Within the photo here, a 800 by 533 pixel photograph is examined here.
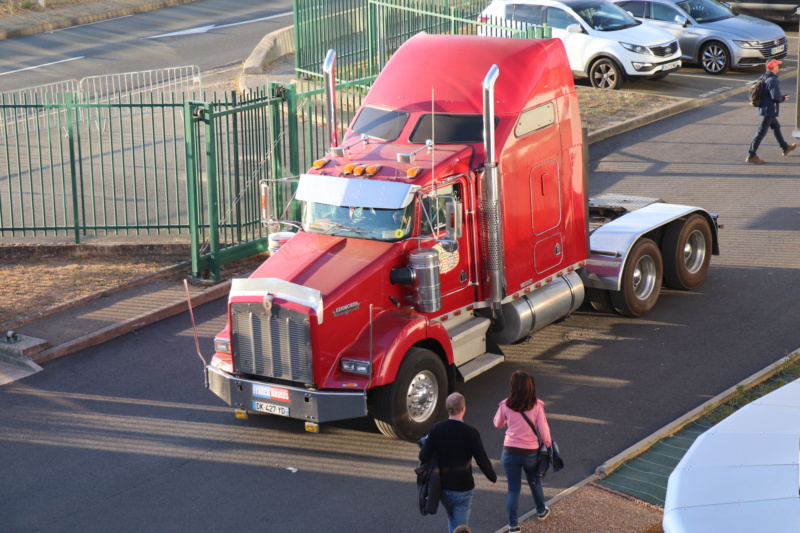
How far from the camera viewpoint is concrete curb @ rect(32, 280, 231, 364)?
42.1ft

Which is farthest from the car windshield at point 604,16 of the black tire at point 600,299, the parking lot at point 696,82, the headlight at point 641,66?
the black tire at point 600,299

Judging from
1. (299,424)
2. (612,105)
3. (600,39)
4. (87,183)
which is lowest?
(299,424)

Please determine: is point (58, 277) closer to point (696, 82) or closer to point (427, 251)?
point (427, 251)

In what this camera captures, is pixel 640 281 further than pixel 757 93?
No

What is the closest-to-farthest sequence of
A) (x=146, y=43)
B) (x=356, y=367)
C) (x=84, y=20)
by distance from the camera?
(x=356, y=367) → (x=146, y=43) → (x=84, y=20)

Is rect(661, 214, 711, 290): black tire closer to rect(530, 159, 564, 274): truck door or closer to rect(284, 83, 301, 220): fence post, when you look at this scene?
rect(530, 159, 564, 274): truck door

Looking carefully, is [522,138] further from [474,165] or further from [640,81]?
[640,81]

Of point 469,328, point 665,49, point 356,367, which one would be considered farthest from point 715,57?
point 356,367

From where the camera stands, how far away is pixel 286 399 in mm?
10312

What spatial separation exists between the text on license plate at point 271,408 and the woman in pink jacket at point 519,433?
247cm

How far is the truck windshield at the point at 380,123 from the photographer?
39.3 ft

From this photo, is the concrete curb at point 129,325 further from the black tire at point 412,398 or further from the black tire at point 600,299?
the black tire at point 600,299

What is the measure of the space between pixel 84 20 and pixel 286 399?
82.6 ft

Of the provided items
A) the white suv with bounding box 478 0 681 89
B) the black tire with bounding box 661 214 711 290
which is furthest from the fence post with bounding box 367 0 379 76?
the black tire with bounding box 661 214 711 290
